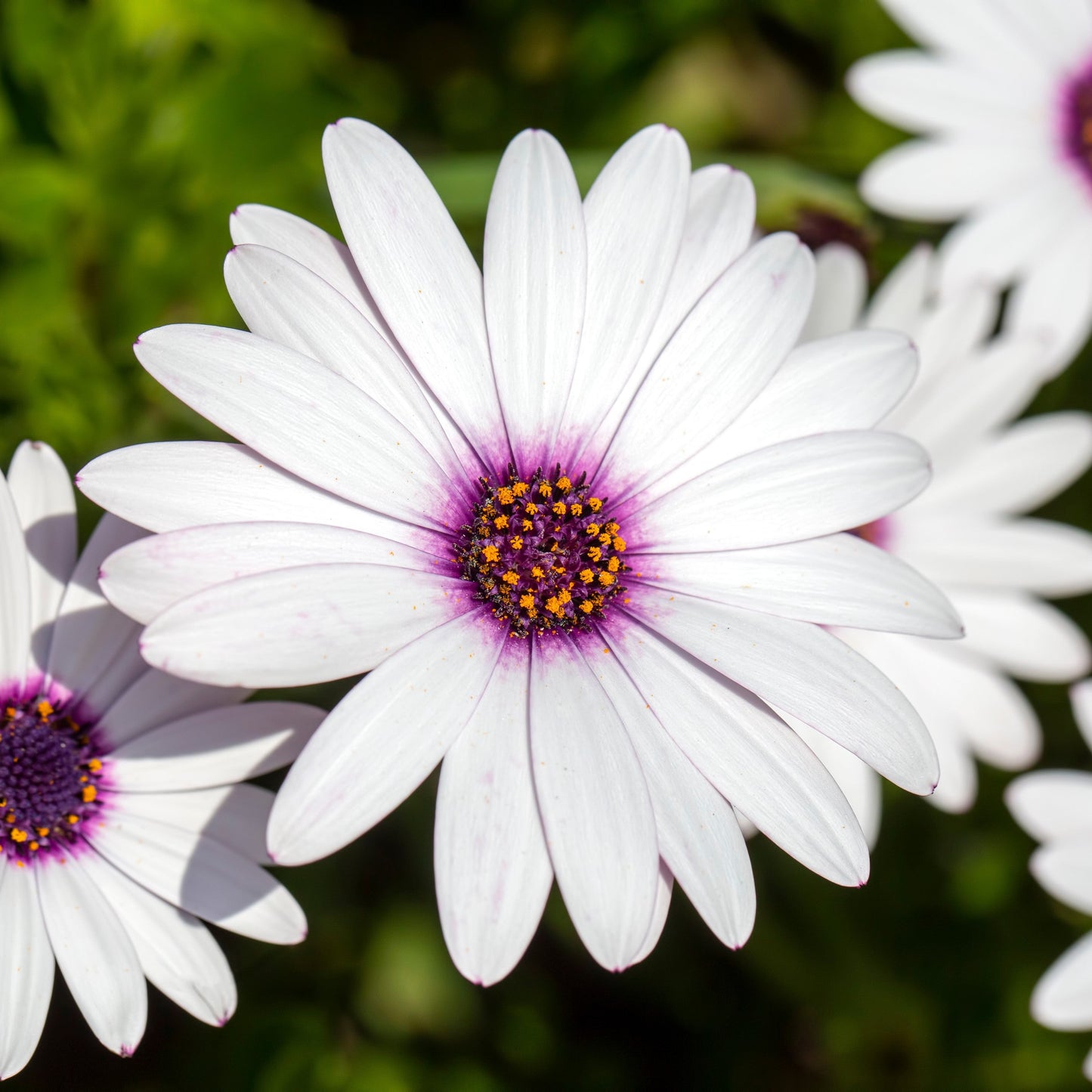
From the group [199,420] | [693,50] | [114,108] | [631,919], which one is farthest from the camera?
[693,50]

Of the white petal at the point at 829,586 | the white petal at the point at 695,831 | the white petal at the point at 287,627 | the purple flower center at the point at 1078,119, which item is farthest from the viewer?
the purple flower center at the point at 1078,119

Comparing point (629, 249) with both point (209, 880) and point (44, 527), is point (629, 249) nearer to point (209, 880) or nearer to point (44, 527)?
point (44, 527)

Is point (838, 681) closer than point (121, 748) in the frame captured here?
Yes

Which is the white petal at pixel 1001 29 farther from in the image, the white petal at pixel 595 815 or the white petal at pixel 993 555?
the white petal at pixel 595 815

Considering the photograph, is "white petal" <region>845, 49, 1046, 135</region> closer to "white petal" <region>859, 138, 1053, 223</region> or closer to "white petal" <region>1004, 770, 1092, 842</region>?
"white petal" <region>859, 138, 1053, 223</region>

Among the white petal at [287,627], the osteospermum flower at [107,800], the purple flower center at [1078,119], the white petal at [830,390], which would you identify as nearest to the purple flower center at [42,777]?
the osteospermum flower at [107,800]

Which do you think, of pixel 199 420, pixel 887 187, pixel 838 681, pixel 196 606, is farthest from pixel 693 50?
pixel 196 606

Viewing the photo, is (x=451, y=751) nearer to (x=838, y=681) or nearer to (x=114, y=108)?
A: (x=838, y=681)
